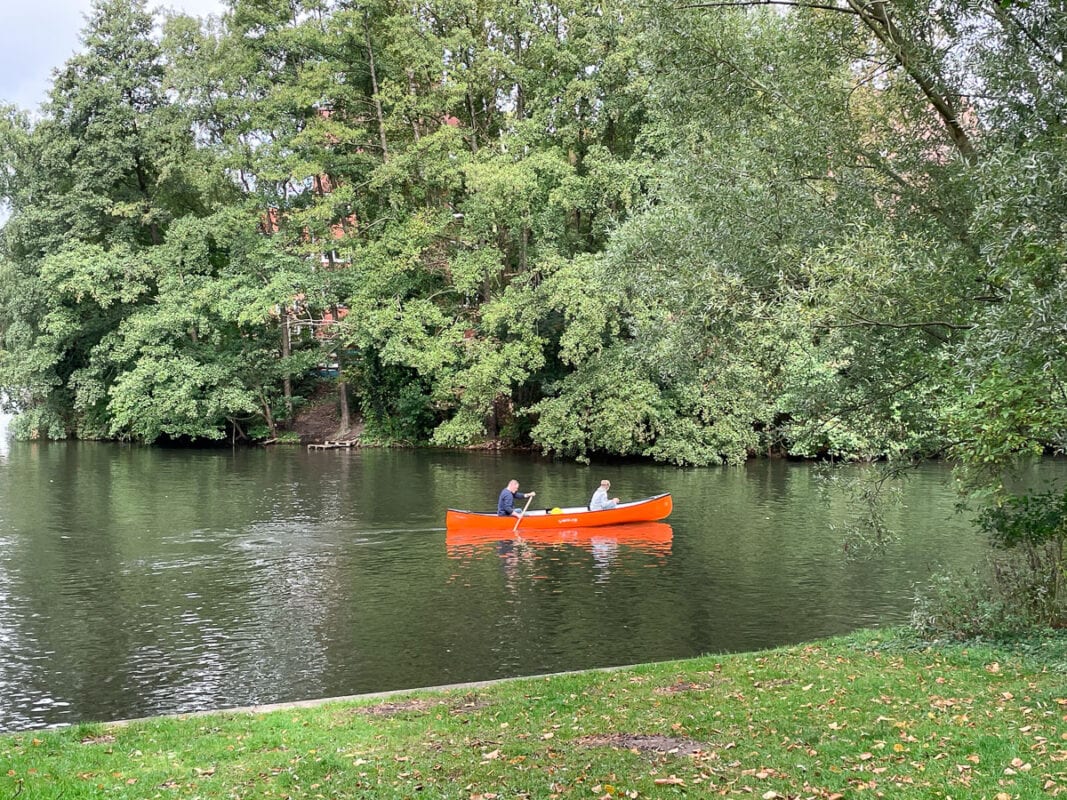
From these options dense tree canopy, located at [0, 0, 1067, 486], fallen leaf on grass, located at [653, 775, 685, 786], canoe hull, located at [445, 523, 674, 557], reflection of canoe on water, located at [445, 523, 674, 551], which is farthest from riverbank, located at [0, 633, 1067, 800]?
reflection of canoe on water, located at [445, 523, 674, 551]

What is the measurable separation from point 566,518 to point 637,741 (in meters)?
15.1

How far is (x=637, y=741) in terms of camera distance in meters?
7.87

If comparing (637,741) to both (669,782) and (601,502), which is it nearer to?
(669,782)

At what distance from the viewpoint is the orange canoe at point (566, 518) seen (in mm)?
22281

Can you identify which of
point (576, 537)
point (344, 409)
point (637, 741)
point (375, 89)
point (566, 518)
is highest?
point (375, 89)

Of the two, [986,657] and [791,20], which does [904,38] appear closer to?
[791,20]

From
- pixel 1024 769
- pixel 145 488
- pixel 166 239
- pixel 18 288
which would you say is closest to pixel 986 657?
pixel 1024 769

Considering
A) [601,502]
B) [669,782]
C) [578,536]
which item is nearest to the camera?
[669,782]

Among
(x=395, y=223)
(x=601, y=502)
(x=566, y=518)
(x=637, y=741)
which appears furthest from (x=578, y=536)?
(x=395, y=223)

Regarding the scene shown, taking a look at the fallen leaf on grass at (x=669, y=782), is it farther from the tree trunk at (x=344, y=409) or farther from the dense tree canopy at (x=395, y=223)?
the tree trunk at (x=344, y=409)

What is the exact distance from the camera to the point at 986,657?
1018 cm

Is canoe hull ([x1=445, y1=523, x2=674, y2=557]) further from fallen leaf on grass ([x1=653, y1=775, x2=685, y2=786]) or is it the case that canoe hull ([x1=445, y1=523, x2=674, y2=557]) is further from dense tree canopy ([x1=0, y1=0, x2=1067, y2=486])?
fallen leaf on grass ([x1=653, y1=775, x2=685, y2=786])

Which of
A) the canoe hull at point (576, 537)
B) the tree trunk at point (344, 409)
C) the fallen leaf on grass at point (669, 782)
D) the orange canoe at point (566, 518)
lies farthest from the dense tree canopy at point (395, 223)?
the fallen leaf on grass at point (669, 782)

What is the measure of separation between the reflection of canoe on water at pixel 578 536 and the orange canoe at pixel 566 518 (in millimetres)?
127
